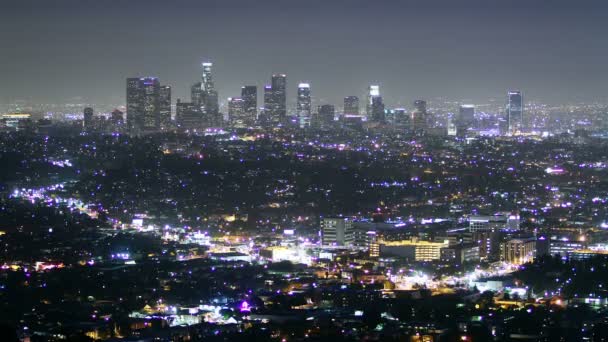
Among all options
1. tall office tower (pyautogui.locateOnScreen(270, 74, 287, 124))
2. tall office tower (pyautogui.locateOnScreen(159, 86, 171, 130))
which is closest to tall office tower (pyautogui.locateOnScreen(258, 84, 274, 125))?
tall office tower (pyautogui.locateOnScreen(270, 74, 287, 124))

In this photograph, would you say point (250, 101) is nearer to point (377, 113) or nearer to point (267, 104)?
point (267, 104)

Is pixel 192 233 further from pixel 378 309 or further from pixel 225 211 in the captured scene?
pixel 378 309

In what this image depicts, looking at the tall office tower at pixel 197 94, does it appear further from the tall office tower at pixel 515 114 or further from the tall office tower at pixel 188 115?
the tall office tower at pixel 515 114

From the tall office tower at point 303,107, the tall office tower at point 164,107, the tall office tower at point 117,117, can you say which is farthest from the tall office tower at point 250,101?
the tall office tower at point 117,117

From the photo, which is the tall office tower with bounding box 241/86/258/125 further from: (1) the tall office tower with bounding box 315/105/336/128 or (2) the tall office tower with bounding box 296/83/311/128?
(1) the tall office tower with bounding box 315/105/336/128

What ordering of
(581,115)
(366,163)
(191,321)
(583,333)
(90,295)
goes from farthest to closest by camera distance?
1. (581,115)
2. (366,163)
3. (90,295)
4. (191,321)
5. (583,333)

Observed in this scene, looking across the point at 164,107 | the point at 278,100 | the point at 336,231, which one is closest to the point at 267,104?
the point at 278,100

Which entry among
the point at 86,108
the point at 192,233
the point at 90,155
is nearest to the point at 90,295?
the point at 192,233
